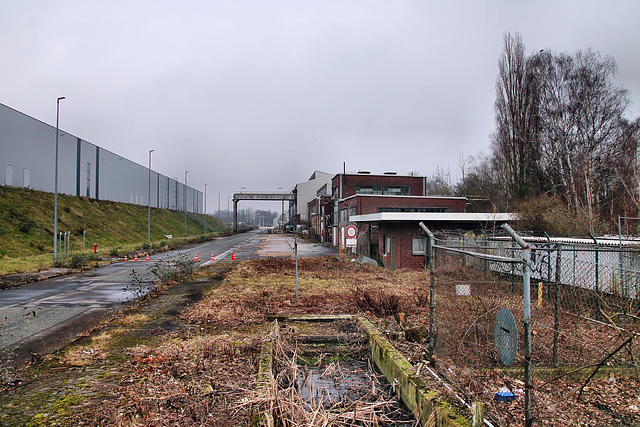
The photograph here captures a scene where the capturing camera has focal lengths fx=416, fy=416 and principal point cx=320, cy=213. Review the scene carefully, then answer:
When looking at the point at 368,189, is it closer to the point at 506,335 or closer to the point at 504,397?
the point at 504,397

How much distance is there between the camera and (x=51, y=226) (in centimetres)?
3462

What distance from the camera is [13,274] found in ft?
65.4

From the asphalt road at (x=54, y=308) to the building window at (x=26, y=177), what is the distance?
78.6 ft

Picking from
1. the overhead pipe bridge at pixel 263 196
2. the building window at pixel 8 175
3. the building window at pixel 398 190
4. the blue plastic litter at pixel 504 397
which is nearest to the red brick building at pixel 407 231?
the blue plastic litter at pixel 504 397

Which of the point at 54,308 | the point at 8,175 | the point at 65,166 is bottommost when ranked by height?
the point at 54,308

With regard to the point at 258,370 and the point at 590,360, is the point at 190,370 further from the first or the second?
the point at 590,360

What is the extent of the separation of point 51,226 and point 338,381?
118ft

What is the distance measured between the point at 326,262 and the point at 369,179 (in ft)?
80.1

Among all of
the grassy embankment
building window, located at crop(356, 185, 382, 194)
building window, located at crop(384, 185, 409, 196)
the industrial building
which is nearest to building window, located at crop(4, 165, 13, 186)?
the industrial building

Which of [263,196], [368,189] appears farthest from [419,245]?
[263,196]

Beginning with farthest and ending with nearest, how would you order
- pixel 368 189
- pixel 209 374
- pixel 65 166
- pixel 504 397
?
pixel 368 189 < pixel 65 166 < pixel 209 374 < pixel 504 397

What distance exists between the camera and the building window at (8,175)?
35.4 meters

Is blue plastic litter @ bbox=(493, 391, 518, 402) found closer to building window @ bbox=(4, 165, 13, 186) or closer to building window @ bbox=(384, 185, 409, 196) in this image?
building window @ bbox=(4, 165, 13, 186)

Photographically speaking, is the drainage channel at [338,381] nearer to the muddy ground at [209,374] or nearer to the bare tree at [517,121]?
the muddy ground at [209,374]
